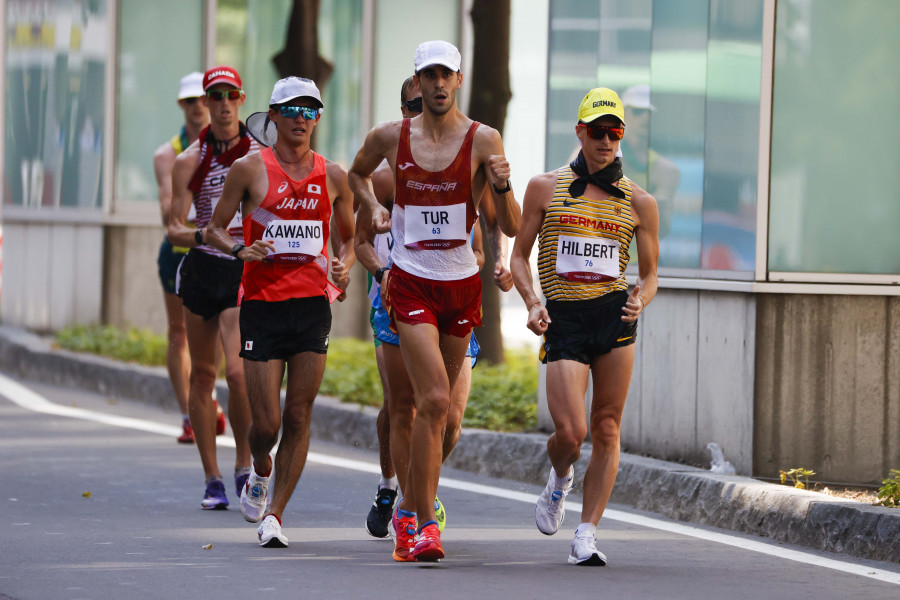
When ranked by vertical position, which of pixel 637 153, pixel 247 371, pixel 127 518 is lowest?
pixel 127 518

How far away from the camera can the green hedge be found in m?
11.3

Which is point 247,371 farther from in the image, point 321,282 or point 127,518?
point 127,518

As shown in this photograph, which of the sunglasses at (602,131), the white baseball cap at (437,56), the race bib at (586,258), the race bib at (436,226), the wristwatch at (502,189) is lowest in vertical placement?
the race bib at (586,258)

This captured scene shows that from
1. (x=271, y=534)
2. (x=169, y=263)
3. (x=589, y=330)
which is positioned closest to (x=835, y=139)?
(x=589, y=330)

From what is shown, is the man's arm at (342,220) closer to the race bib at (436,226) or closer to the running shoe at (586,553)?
the race bib at (436,226)

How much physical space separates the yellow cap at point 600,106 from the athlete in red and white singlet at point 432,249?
0.40 m

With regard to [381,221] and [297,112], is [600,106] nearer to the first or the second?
[381,221]

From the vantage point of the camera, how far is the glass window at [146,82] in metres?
18.0

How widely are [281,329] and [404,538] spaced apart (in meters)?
1.15

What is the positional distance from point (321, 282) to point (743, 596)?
2485mm

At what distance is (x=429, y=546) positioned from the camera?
6.98 meters

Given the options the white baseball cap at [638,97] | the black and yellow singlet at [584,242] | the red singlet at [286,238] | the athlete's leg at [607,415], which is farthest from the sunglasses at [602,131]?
the white baseball cap at [638,97]

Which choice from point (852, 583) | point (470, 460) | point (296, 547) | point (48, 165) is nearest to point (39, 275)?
point (48, 165)

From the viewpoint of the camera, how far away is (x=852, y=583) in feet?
22.8
